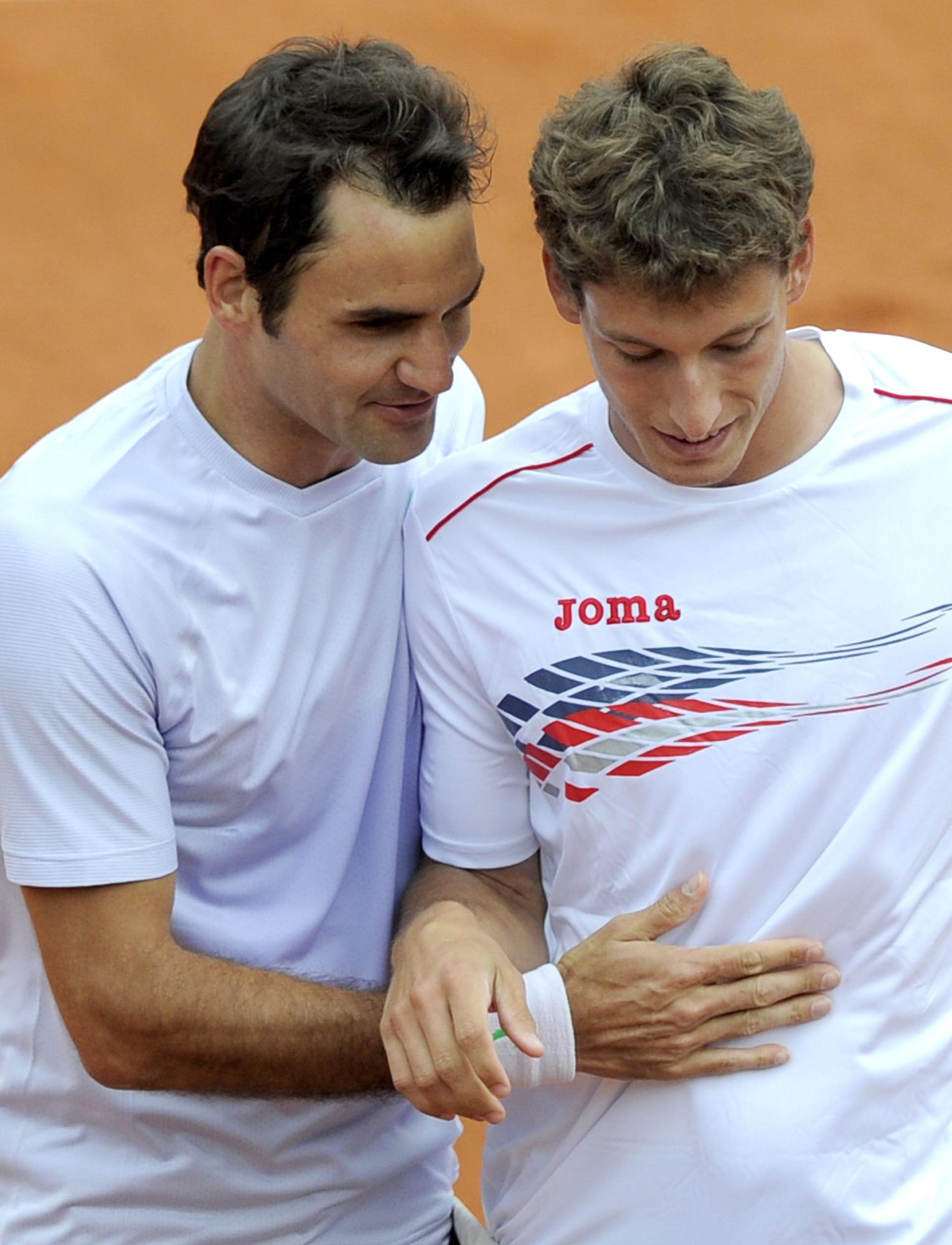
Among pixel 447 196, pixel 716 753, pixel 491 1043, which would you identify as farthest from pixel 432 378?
pixel 491 1043

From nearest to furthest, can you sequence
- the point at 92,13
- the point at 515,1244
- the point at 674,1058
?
1. the point at 674,1058
2. the point at 515,1244
3. the point at 92,13

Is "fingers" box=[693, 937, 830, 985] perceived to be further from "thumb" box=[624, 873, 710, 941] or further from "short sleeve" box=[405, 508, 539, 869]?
"short sleeve" box=[405, 508, 539, 869]

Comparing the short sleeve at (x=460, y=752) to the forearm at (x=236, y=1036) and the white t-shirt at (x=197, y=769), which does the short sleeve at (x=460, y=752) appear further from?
the forearm at (x=236, y=1036)

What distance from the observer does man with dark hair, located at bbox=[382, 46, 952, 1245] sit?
2184mm

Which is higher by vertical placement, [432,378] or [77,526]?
[432,378]

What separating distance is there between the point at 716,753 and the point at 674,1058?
0.39 metres

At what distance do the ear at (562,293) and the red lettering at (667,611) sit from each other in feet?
1.22

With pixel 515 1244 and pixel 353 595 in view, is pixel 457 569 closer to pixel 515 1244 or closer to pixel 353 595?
pixel 353 595

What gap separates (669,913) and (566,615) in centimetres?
40

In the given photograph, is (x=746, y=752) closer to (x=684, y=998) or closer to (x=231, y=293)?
(x=684, y=998)

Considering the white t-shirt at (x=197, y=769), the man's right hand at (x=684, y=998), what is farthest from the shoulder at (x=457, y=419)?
the man's right hand at (x=684, y=998)

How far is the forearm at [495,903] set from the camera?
7.97 feet

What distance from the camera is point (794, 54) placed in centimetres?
551

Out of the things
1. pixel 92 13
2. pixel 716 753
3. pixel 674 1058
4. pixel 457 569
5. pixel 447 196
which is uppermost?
pixel 92 13
